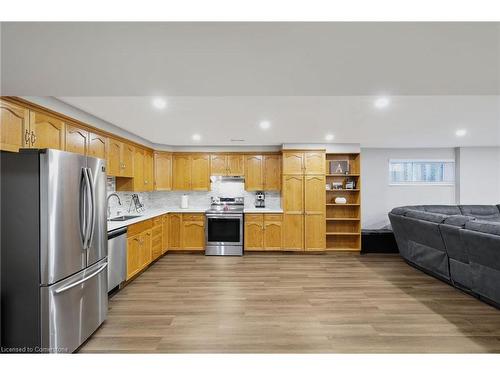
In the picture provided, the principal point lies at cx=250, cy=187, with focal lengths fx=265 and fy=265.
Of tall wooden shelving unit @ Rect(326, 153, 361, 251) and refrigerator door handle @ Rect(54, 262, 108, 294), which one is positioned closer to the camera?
refrigerator door handle @ Rect(54, 262, 108, 294)

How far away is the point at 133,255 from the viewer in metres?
3.76

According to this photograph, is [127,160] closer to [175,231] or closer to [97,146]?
[97,146]

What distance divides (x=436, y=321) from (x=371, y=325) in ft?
2.23

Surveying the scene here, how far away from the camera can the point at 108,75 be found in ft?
5.29

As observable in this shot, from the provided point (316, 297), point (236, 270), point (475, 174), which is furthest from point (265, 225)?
point (475, 174)

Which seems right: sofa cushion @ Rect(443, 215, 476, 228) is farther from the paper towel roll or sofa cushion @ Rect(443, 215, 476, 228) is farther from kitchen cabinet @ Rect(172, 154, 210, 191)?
the paper towel roll

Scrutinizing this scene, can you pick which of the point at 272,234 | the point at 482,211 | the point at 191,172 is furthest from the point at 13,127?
the point at 482,211

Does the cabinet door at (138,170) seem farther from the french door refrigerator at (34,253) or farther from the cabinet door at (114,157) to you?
the french door refrigerator at (34,253)

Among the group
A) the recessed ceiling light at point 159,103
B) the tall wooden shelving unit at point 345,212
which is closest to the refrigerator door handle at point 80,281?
the recessed ceiling light at point 159,103

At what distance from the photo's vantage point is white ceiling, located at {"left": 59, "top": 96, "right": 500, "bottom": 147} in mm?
2738

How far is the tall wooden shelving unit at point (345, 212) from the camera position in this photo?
545 cm

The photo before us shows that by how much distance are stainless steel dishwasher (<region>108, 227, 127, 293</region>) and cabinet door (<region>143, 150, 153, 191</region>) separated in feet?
5.57

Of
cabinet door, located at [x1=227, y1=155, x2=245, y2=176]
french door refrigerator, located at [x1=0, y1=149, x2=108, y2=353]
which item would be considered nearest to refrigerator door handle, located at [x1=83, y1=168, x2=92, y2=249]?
french door refrigerator, located at [x1=0, y1=149, x2=108, y2=353]

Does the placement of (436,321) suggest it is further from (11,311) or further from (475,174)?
(475,174)
